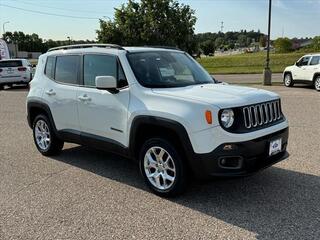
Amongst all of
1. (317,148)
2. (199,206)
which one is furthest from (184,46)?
(199,206)

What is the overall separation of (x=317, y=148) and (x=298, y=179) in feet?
6.18

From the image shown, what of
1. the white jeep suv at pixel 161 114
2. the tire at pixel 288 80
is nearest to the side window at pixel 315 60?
the tire at pixel 288 80

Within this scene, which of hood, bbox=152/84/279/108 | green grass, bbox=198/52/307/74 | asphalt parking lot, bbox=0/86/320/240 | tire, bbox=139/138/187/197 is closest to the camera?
asphalt parking lot, bbox=0/86/320/240

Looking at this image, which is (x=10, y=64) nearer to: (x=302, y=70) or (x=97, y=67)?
(x=302, y=70)

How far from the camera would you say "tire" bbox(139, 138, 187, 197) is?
4.82 m

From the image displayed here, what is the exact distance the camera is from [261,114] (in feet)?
16.1

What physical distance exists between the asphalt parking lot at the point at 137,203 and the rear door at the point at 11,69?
1620cm

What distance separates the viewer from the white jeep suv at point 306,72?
1859 cm

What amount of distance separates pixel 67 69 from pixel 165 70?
176 cm

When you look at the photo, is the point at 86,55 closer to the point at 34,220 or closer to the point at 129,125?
the point at 129,125

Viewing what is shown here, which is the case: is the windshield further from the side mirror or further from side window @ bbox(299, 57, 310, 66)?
side window @ bbox(299, 57, 310, 66)

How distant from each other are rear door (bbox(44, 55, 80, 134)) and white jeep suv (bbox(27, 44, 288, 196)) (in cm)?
2

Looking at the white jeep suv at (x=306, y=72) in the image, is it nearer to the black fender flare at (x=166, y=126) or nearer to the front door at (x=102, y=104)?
the front door at (x=102, y=104)

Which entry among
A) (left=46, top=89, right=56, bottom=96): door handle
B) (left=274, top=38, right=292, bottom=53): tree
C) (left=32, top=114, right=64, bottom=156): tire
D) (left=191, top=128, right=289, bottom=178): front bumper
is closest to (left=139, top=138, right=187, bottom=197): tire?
(left=191, top=128, right=289, bottom=178): front bumper
